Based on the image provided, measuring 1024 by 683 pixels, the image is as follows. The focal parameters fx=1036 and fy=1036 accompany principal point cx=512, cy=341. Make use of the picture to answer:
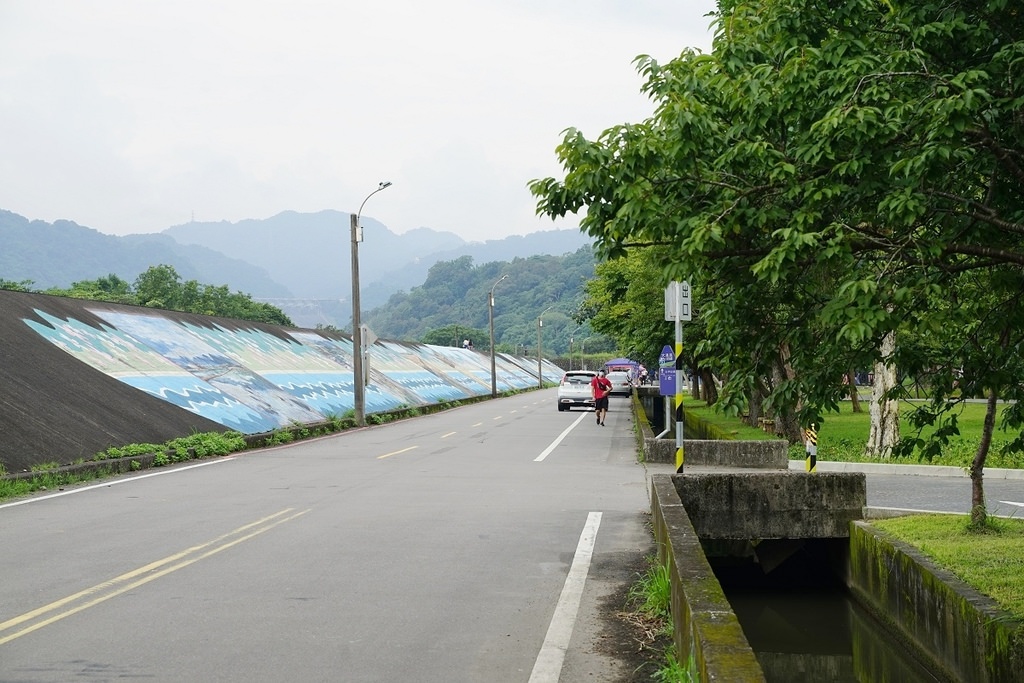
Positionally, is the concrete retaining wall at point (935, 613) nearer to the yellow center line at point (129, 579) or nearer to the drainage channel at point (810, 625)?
the drainage channel at point (810, 625)

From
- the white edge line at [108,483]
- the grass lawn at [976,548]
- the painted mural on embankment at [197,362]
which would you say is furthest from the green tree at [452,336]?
the grass lawn at [976,548]

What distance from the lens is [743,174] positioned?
7891 millimetres

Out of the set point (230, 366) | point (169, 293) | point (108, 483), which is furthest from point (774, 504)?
point (169, 293)

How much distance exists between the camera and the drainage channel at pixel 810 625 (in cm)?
1059

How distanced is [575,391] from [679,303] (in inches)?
1235

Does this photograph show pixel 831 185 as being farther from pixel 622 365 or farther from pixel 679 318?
pixel 622 365

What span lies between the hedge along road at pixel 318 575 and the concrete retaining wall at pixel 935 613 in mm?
2627

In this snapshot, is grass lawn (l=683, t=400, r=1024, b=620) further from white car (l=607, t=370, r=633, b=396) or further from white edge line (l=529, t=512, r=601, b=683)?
white car (l=607, t=370, r=633, b=396)

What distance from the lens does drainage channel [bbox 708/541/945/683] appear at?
34.8ft

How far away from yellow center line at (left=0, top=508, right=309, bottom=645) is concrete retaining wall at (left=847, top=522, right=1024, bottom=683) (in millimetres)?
6643

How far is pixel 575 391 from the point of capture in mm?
46438

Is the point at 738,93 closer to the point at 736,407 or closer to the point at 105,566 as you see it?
the point at 736,407

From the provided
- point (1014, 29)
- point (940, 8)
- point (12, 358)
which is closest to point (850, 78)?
point (940, 8)

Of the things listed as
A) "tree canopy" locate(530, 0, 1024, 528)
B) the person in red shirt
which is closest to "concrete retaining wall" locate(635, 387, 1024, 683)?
"tree canopy" locate(530, 0, 1024, 528)
